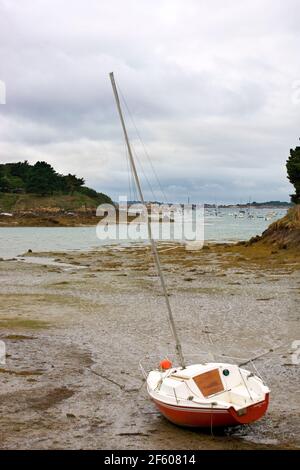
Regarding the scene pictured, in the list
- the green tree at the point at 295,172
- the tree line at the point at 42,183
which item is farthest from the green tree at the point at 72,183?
the green tree at the point at 295,172

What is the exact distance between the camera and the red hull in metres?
10.4

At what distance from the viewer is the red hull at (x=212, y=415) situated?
10367mm

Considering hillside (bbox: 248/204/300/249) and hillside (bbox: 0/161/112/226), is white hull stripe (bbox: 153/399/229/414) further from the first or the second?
hillside (bbox: 0/161/112/226)

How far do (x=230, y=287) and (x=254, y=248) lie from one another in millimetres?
22237

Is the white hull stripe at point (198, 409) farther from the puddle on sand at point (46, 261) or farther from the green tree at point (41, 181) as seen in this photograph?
the green tree at point (41, 181)

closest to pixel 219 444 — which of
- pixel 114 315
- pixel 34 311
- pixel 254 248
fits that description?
pixel 114 315

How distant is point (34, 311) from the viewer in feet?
81.4

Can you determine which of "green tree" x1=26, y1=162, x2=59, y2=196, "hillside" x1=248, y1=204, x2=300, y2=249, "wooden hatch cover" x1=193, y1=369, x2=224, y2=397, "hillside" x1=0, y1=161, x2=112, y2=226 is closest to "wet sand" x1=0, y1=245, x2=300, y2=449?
"wooden hatch cover" x1=193, y1=369, x2=224, y2=397

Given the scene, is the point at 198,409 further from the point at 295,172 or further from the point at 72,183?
the point at 72,183

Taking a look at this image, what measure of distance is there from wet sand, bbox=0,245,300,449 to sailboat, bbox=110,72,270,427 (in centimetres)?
41

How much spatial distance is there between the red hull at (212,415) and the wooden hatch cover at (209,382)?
0.43 metres

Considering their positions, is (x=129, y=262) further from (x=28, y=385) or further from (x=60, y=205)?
(x=60, y=205)

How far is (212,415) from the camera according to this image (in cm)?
1041
